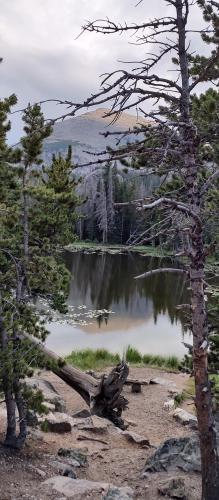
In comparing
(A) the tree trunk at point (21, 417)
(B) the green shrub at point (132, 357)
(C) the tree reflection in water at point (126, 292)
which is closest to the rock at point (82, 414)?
(A) the tree trunk at point (21, 417)

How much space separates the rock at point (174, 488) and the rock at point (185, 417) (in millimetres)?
5905

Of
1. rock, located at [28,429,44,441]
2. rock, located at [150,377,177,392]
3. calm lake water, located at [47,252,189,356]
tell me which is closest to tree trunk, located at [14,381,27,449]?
rock, located at [28,429,44,441]

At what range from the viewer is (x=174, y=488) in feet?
27.5

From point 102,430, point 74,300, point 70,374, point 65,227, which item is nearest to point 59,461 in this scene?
point 102,430

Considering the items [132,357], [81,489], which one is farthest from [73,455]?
[132,357]

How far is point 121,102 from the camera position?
6.71 metres

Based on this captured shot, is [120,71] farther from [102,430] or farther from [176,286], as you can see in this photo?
[176,286]

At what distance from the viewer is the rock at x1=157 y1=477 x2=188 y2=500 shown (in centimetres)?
824

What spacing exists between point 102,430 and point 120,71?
29.9 ft

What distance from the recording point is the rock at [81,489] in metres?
7.94

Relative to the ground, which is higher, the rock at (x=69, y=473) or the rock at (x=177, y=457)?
the rock at (x=177, y=457)

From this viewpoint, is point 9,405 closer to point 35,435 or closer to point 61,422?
point 35,435

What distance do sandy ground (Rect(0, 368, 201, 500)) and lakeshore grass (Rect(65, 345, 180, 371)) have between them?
14.4 feet

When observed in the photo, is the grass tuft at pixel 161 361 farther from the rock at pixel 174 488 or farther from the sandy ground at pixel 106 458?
the rock at pixel 174 488
